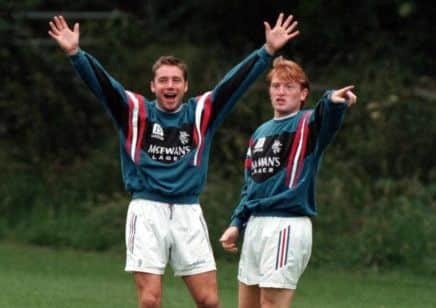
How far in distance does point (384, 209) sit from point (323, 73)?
11.9 ft

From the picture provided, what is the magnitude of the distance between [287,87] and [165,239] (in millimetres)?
1267

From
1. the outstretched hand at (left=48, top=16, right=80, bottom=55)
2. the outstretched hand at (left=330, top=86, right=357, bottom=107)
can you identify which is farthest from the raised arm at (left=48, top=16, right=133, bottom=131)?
the outstretched hand at (left=330, top=86, right=357, bottom=107)

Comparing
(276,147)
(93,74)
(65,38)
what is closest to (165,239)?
(276,147)

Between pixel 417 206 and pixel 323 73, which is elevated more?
pixel 323 73

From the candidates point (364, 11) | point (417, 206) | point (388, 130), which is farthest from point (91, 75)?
point (364, 11)

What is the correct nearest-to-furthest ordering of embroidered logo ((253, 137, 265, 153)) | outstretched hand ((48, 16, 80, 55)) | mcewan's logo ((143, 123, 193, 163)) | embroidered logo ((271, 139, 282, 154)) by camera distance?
1. embroidered logo ((271, 139, 282, 154))
2. embroidered logo ((253, 137, 265, 153))
3. outstretched hand ((48, 16, 80, 55))
4. mcewan's logo ((143, 123, 193, 163))

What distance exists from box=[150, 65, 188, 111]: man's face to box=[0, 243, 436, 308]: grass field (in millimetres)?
3119

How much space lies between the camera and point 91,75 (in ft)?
29.1

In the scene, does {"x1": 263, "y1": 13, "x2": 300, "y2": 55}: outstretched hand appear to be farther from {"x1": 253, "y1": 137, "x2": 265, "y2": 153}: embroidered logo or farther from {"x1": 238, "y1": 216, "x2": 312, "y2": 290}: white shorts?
{"x1": 238, "y1": 216, "x2": 312, "y2": 290}: white shorts

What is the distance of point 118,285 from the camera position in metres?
13.4

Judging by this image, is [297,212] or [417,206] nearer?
[297,212]

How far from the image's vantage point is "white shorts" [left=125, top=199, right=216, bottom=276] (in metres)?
8.78

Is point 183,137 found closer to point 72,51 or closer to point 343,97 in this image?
point 72,51

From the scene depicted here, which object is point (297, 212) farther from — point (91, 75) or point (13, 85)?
point (13, 85)
